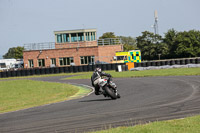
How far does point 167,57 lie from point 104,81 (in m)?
69.4

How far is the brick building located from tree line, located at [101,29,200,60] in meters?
Answer: 23.7

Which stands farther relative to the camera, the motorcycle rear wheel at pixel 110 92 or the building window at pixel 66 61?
the building window at pixel 66 61

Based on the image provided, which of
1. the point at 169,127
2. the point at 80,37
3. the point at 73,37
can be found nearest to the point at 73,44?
the point at 73,37

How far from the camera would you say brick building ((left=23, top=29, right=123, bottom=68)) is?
5850 cm

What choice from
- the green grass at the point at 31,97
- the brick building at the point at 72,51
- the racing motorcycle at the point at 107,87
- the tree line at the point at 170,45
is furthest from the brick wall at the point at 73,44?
the racing motorcycle at the point at 107,87

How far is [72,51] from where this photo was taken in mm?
59156

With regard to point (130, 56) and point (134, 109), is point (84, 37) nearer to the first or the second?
point (130, 56)

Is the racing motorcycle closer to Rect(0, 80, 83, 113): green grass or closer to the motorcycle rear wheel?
the motorcycle rear wheel

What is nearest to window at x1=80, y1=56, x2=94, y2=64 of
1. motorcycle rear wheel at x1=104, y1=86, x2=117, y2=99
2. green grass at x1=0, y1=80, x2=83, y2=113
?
green grass at x1=0, y1=80, x2=83, y2=113

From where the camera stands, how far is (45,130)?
8.53 m

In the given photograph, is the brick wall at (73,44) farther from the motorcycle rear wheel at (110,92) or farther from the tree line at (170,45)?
the motorcycle rear wheel at (110,92)

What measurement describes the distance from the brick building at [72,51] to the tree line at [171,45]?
23683mm

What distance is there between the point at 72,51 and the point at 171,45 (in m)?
33.8

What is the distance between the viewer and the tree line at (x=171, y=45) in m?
79.7
